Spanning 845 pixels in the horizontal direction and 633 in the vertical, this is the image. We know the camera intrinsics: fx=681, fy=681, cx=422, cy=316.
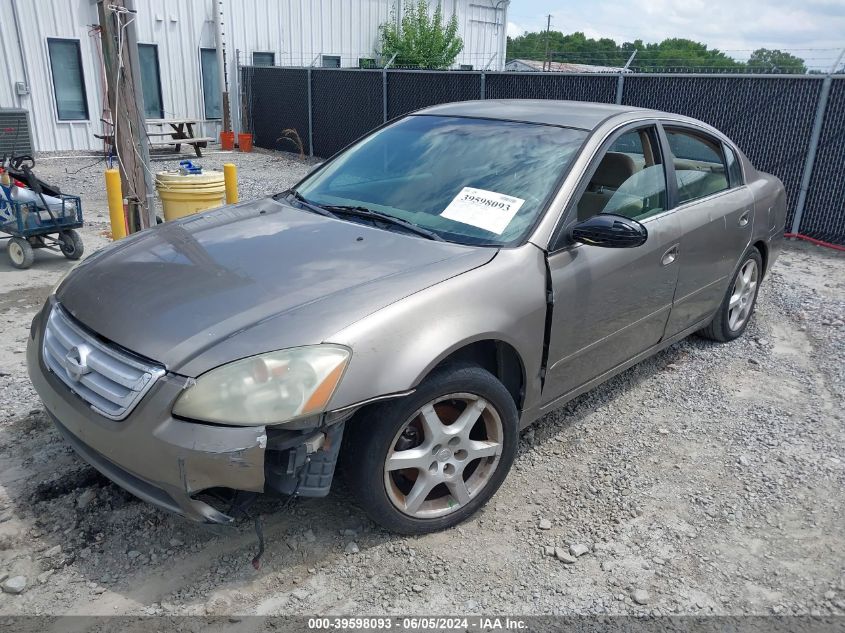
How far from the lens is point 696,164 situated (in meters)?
4.31

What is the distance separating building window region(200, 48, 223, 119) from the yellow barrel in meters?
11.7

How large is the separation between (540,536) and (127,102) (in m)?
4.76

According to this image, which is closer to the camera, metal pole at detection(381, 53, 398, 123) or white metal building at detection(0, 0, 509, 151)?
metal pole at detection(381, 53, 398, 123)

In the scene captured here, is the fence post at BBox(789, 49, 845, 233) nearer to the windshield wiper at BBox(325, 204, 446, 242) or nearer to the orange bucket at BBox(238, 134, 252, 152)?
the windshield wiper at BBox(325, 204, 446, 242)

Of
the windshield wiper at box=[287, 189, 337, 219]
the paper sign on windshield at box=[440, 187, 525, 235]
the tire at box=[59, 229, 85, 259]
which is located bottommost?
the tire at box=[59, 229, 85, 259]

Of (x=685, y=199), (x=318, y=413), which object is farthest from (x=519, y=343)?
(x=685, y=199)

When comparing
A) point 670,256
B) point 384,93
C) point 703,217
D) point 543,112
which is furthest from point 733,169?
point 384,93

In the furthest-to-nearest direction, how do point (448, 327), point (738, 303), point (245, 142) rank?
1. point (245, 142)
2. point (738, 303)
3. point (448, 327)

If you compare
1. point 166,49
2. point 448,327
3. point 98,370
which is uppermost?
point 166,49

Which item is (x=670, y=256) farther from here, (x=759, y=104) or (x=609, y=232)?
(x=759, y=104)

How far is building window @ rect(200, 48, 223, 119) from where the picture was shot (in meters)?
17.0

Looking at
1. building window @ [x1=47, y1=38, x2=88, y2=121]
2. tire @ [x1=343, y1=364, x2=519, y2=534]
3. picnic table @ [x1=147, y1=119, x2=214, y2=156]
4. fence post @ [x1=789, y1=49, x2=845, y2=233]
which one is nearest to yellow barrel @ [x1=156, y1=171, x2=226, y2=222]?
tire @ [x1=343, y1=364, x2=519, y2=534]

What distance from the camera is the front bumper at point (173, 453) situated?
2.24m

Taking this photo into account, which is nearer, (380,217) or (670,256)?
(380,217)
